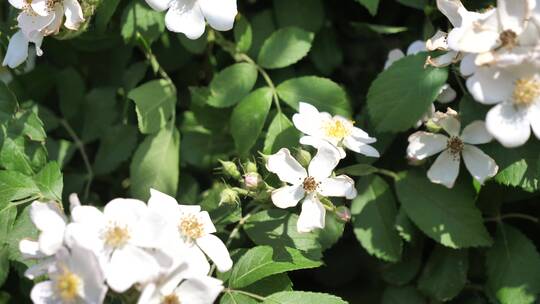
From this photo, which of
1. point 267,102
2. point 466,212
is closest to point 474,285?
point 466,212

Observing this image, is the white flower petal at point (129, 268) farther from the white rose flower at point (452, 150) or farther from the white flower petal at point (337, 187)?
the white rose flower at point (452, 150)

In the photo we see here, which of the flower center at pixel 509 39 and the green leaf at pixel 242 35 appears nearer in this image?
the flower center at pixel 509 39

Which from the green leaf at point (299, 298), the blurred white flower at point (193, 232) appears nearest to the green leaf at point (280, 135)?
the blurred white flower at point (193, 232)

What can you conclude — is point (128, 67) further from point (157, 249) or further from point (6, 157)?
point (157, 249)

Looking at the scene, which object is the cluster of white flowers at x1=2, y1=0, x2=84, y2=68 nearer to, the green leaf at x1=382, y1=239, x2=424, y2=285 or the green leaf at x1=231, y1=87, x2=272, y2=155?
the green leaf at x1=231, y1=87, x2=272, y2=155

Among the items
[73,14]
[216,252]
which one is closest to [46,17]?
[73,14]
